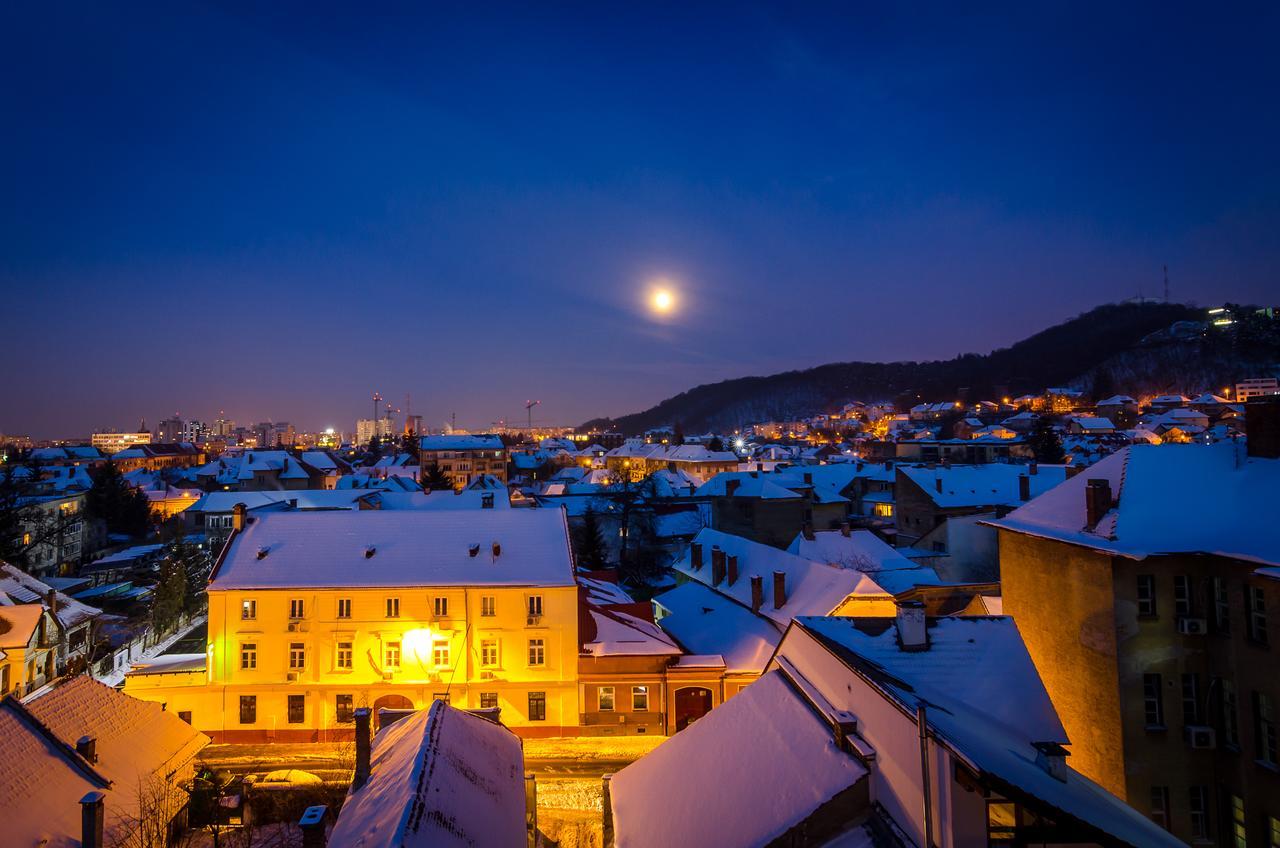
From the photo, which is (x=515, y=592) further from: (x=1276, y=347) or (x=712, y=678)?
(x=1276, y=347)

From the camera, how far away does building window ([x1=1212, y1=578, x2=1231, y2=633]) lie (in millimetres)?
15961

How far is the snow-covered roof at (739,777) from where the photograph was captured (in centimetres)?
1138

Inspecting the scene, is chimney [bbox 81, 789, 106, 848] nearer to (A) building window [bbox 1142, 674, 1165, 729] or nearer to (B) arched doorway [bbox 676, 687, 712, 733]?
(B) arched doorway [bbox 676, 687, 712, 733]

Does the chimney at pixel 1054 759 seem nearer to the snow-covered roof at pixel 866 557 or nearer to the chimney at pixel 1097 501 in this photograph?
the chimney at pixel 1097 501

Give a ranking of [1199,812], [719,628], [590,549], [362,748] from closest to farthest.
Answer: [362,748]
[1199,812]
[719,628]
[590,549]

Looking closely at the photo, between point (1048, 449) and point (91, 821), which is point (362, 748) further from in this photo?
point (1048, 449)

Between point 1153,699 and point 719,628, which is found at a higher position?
point 1153,699

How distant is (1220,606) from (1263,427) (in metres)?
4.90

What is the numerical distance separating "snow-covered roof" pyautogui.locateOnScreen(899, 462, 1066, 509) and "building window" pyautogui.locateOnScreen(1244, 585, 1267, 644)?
40591mm

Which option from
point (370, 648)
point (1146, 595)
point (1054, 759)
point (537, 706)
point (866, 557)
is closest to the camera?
point (1054, 759)

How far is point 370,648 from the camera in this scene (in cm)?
2695

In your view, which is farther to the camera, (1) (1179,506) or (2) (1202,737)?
(1) (1179,506)

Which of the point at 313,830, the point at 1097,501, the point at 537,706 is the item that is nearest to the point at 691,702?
the point at 537,706

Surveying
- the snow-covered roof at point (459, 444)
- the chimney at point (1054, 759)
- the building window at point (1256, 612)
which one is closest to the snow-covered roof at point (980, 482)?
the building window at point (1256, 612)
